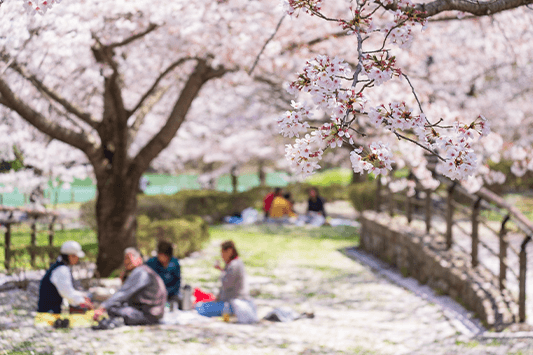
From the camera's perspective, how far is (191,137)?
23.5 metres

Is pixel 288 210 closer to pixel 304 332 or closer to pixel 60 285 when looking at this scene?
pixel 304 332

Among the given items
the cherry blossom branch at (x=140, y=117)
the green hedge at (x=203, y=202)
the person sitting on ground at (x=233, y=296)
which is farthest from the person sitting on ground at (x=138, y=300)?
the green hedge at (x=203, y=202)

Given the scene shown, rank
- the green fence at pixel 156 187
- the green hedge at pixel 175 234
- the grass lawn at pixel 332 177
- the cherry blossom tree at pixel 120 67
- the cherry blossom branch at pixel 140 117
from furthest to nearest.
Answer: the grass lawn at pixel 332 177 < the green fence at pixel 156 187 < the green hedge at pixel 175 234 < the cherry blossom branch at pixel 140 117 < the cherry blossom tree at pixel 120 67

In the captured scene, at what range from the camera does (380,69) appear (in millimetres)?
3160

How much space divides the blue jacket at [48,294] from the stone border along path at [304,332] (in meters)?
0.24

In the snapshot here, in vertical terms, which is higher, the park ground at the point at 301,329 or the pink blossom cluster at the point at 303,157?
the pink blossom cluster at the point at 303,157

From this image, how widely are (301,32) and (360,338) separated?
522 cm

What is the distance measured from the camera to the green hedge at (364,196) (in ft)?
60.3

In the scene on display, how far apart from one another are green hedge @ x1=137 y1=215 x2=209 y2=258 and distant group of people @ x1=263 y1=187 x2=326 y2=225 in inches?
187

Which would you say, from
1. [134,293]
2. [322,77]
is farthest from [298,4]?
[134,293]

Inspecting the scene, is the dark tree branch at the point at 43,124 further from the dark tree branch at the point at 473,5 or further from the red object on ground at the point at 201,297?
the dark tree branch at the point at 473,5

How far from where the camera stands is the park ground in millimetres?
5434

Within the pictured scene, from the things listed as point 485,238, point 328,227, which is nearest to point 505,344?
point 485,238

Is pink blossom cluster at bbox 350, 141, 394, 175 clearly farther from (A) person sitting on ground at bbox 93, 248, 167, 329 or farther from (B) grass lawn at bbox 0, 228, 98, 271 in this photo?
(B) grass lawn at bbox 0, 228, 98, 271
